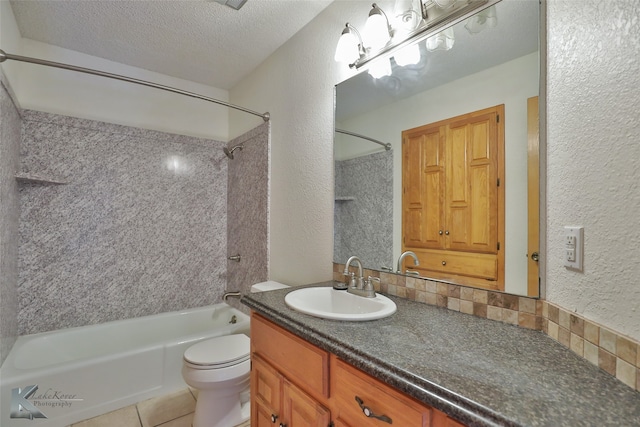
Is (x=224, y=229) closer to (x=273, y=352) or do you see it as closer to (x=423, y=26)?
(x=273, y=352)

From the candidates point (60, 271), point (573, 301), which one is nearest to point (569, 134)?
point (573, 301)

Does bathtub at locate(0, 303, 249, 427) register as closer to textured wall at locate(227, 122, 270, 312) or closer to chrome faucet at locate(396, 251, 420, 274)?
textured wall at locate(227, 122, 270, 312)

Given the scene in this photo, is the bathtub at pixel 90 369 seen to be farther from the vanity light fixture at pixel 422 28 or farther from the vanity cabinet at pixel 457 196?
the vanity light fixture at pixel 422 28

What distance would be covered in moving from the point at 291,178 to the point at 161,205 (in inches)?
56.4

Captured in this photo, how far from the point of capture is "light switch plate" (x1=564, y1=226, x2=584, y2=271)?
732 millimetres

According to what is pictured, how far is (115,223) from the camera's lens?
95.2 inches

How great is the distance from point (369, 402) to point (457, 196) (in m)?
0.82

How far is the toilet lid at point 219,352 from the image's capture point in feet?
5.33

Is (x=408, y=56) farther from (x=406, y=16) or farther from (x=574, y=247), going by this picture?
(x=574, y=247)

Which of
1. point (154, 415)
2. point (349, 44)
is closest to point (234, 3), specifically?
point (349, 44)

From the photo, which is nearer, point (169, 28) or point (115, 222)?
point (169, 28)

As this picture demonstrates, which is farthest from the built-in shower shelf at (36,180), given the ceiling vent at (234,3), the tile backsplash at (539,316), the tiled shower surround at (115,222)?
the tile backsplash at (539,316)

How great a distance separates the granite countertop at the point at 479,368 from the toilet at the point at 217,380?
887 millimetres

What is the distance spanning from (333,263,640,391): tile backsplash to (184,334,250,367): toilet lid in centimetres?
→ 96
